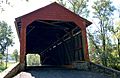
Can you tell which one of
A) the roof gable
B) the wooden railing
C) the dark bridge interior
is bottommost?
the wooden railing

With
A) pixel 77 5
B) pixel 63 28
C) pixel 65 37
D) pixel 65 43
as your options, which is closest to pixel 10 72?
pixel 63 28

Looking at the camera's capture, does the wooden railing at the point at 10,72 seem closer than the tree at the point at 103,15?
Yes

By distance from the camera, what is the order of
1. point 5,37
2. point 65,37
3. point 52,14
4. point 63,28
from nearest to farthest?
point 52,14 < point 63,28 < point 65,37 < point 5,37

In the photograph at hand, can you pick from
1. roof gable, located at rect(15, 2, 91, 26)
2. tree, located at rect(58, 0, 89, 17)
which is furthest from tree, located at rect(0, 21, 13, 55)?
roof gable, located at rect(15, 2, 91, 26)

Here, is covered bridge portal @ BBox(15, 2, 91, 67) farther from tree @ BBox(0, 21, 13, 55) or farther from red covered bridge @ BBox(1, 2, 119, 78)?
tree @ BBox(0, 21, 13, 55)

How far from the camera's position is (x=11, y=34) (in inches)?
2250


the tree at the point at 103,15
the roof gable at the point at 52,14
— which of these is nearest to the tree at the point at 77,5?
the tree at the point at 103,15

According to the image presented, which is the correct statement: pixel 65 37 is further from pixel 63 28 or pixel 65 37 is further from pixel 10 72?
pixel 10 72

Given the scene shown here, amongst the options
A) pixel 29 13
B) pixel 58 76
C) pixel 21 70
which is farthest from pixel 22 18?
pixel 58 76

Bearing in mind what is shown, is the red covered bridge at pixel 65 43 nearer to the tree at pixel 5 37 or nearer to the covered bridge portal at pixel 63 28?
the covered bridge portal at pixel 63 28

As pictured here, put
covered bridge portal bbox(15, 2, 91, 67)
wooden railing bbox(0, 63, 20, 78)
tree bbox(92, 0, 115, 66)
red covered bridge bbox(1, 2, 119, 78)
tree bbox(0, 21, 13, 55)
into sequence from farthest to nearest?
tree bbox(0, 21, 13, 55), tree bbox(92, 0, 115, 66), covered bridge portal bbox(15, 2, 91, 67), red covered bridge bbox(1, 2, 119, 78), wooden railing bbox(0, 63, 20, 78)

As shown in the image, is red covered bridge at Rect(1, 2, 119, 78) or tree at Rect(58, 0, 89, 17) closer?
red covered bridge at Rect(1, 2, 119, 78)

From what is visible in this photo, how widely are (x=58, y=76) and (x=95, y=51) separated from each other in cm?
2133

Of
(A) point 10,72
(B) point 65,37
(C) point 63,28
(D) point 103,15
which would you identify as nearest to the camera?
(A) point 10,72
